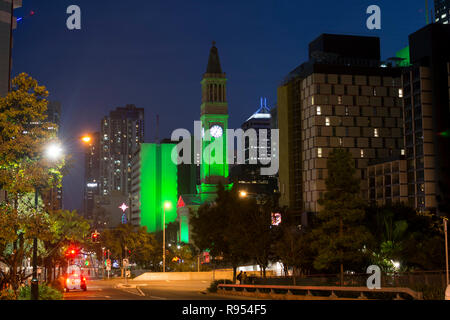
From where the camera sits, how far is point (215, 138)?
7293 inches

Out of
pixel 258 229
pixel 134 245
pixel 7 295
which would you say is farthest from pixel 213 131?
pixel 7 295

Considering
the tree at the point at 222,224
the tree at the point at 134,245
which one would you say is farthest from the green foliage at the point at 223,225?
the tree at the point at 134,245

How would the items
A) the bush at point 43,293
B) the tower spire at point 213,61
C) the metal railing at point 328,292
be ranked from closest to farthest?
the metal railing at point 328,292 → the bush at point 43,293 → the tower spire at point 213,61

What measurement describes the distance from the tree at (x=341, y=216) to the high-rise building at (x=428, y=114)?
255ft

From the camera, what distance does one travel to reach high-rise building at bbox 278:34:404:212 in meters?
138

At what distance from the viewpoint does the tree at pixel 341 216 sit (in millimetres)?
41406

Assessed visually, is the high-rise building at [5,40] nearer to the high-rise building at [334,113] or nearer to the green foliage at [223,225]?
the green foliage at [223,225]

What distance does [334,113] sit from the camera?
13912cm

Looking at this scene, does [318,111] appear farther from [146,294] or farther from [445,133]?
[146,294]

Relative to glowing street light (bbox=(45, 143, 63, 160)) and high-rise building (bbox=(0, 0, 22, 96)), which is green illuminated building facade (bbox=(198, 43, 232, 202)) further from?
glowing street light (bbox=(45, 143, 63, 160))

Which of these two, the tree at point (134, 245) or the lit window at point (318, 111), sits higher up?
the lit window at point (318, 111)

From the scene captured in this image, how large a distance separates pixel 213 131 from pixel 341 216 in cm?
14395

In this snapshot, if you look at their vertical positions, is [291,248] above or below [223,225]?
below
